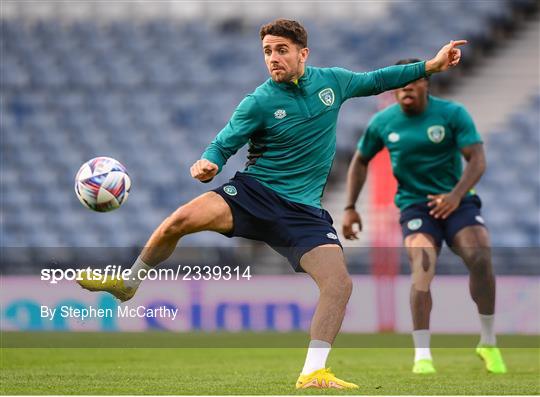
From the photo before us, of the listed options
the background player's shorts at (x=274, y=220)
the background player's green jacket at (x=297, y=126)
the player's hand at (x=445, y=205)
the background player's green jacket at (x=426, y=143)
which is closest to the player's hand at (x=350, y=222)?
the background player's green jacket at (x=426, y=143)

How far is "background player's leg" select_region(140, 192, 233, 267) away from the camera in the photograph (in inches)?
272

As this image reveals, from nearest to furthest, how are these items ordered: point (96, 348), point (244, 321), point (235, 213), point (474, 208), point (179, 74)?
point (235, 213) → point (474, 208) → point (96, 348) → point (244, 321) → point (179, 74)

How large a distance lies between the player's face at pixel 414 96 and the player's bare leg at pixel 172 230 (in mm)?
2868

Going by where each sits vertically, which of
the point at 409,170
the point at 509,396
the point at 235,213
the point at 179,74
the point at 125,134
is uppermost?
the point at 179,74

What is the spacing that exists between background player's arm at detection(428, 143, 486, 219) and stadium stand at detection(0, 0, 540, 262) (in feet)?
26.7

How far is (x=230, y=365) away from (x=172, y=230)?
9.33 feet

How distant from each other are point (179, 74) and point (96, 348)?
37.9ft

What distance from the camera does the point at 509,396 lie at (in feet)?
21.0

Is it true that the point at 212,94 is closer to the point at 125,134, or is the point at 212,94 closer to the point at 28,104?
the point at 125,134

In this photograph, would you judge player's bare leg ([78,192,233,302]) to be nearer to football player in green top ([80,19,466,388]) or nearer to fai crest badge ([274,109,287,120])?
football player in green top ([80,19,466,388])

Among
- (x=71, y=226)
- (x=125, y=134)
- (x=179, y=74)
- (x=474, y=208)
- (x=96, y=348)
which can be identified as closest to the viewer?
(x=474, y=208)

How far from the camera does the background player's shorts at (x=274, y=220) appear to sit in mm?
7137

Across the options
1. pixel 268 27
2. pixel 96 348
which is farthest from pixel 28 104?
pixel 268 27

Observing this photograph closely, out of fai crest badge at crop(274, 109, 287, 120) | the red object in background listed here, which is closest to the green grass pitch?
the red object in background
